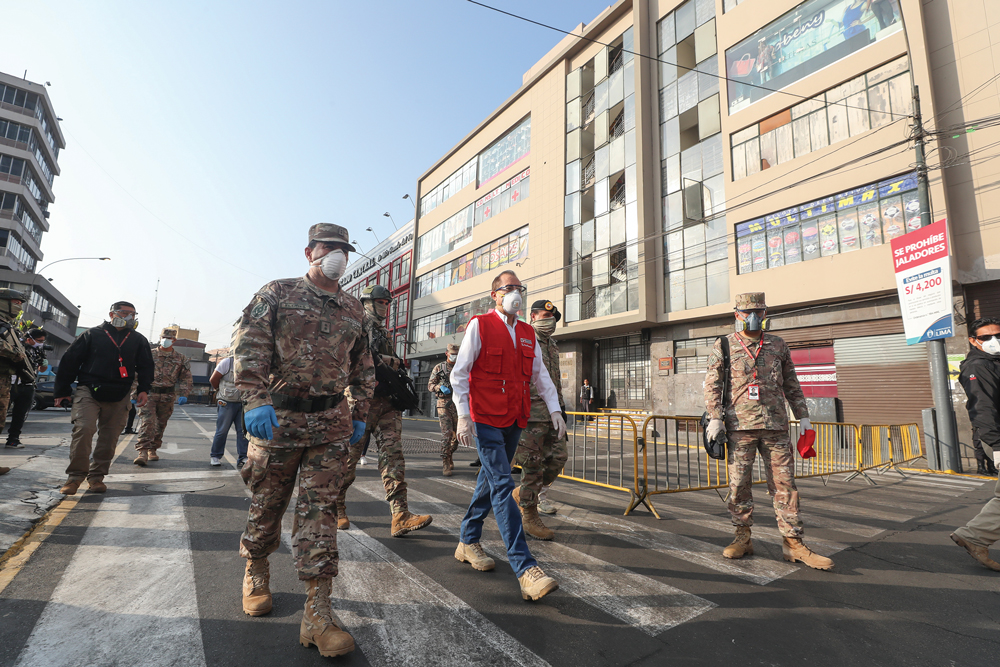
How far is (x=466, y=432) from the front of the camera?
10.1 feet

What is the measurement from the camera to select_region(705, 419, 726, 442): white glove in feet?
13.1

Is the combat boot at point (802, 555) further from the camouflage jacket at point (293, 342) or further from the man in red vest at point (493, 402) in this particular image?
the camouflage jacket at point (293, 342)

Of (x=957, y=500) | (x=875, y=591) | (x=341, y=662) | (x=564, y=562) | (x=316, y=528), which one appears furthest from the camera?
(x=957, y=500)

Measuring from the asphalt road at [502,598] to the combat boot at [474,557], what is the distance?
0.18 feet

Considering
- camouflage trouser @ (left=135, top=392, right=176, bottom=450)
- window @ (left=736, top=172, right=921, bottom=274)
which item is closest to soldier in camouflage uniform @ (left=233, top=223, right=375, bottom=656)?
camouflage trouser @ (left=135, top=392, right=176, bottom=450)

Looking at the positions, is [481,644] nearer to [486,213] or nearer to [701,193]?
[701,193]

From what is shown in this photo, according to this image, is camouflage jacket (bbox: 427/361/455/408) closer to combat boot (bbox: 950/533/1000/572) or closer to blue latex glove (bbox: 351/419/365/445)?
blue latex glove (bbox: 351/419/365/445)

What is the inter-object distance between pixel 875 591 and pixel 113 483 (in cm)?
737

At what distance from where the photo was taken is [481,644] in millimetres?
2238

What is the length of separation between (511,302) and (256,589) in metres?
2.31

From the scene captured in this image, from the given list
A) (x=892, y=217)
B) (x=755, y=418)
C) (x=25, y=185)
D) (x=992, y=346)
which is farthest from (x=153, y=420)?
(x=25, y=185)

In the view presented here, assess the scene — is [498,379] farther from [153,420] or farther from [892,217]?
[892,217]

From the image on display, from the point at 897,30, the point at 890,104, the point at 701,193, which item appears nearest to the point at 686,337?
the point at 701,193

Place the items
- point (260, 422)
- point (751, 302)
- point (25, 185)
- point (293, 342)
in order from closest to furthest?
point (260, 422) → point (293, 342) → point (751, 302) → point (25, 185)
